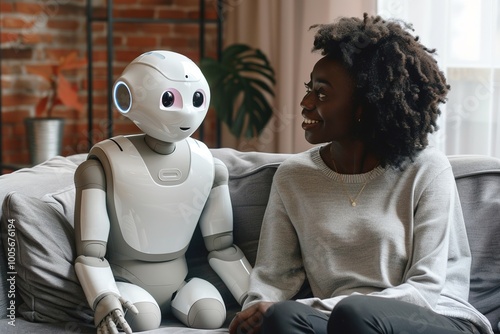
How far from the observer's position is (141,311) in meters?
1.66

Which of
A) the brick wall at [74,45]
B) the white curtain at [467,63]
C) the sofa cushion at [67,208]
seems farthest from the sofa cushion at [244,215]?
the brick wall at [74,45]

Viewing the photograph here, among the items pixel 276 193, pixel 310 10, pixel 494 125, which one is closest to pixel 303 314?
pixel 276 193

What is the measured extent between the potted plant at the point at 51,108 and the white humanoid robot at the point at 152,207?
162 centimetres

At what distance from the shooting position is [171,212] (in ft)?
5.66

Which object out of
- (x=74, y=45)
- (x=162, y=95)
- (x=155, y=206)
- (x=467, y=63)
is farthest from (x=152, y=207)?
(x=74, y=45)

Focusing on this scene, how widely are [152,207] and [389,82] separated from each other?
1.84 feet

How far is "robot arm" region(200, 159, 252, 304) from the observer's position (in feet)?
5.87

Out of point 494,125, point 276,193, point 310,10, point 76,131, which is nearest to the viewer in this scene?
point 276,193

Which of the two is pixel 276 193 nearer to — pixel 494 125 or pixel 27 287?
pixel 27 287

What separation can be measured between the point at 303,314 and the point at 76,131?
8.28 ft

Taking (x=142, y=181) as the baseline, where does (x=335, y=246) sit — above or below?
below

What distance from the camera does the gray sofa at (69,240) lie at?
169 cm

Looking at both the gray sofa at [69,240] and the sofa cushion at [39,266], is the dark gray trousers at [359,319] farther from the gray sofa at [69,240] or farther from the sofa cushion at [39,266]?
the sofa cushion at [39,266]

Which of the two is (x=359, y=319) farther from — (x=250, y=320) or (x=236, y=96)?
(x=236, y=96)
